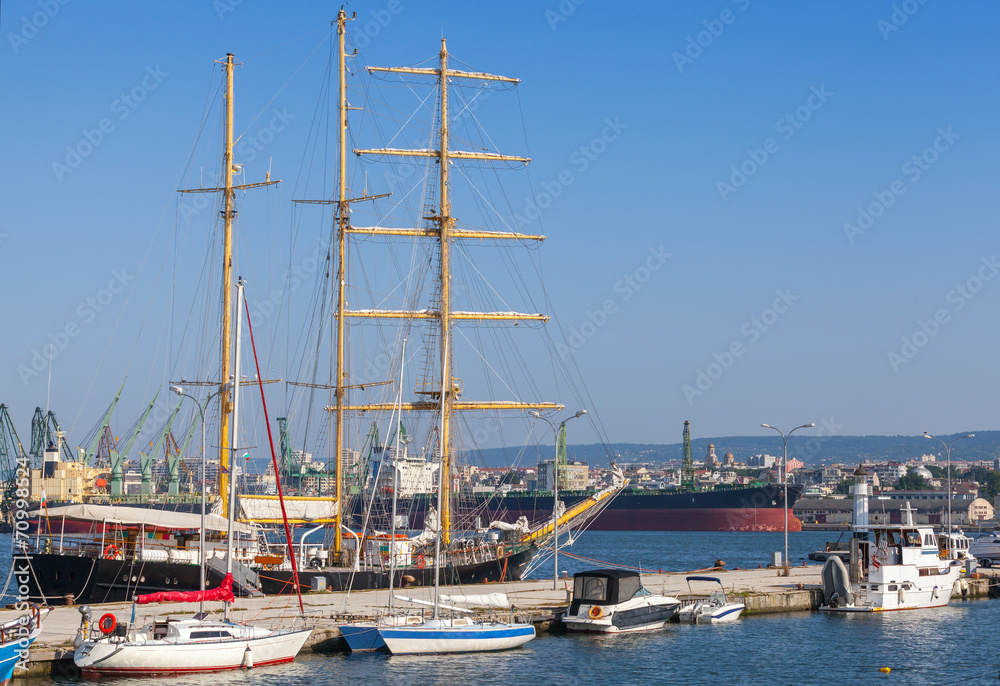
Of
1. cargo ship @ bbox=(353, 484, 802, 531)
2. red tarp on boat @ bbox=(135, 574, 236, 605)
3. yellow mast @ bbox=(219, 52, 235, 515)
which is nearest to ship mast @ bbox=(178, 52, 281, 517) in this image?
yellow mast @ bbox=(219, 52, 235, 515)

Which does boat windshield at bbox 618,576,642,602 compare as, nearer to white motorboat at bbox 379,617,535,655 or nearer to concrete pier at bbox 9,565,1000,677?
concrete pier at bbox 9,565,1000,677

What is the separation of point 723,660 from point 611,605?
175 inches

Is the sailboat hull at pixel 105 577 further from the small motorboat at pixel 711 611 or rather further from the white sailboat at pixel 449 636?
the small motorboat at pixel 711 611

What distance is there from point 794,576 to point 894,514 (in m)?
127

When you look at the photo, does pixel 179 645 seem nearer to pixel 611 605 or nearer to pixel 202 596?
pixel 202 596

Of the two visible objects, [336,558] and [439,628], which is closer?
[439,628]

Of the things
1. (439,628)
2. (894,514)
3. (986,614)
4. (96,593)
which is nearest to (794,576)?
(986,614)

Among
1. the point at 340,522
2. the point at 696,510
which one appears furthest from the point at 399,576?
the point at 696,510

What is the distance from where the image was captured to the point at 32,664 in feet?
87.8

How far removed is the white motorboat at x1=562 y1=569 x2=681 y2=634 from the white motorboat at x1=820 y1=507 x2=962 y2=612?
963cm

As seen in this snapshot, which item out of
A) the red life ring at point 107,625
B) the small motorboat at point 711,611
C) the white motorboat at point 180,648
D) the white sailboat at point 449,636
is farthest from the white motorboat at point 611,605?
the red life ring at point 107,625

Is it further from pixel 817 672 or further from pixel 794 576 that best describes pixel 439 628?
pixel 794 576

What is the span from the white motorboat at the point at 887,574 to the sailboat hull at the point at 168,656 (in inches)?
932

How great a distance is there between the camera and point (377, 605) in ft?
120
